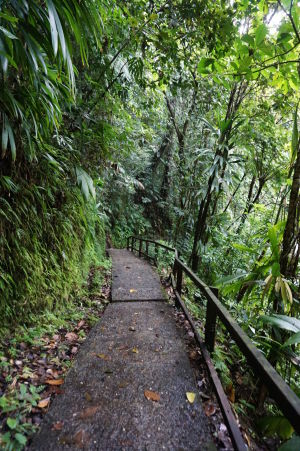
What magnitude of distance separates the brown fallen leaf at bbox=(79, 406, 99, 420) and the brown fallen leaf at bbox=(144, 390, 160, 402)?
0.41 metres

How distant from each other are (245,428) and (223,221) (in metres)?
6.69

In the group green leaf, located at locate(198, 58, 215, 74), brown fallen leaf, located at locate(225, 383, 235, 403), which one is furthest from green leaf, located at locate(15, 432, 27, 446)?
green leaf, located at locate(198, 58, 215, 74)

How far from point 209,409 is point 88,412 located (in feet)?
3.03

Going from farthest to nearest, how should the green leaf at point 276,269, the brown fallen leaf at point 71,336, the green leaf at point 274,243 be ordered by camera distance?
the brown fallen leaf at point 71,336 → the green leaf at point 274,243 → the green leaf at point 276,269

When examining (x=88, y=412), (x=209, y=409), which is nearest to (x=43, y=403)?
(x=88, y=412)

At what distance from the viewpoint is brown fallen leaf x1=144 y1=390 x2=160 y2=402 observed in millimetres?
1991

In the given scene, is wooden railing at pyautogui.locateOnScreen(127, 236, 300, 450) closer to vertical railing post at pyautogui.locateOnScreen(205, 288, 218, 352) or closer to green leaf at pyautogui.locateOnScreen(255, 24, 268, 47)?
vertical railing post at pyautogui.locateOnScreen(205, 288, 218, 352)

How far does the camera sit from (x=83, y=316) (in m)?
3.47

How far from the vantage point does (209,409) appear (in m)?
1.92

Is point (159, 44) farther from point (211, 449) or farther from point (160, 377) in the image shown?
point (211, 449)

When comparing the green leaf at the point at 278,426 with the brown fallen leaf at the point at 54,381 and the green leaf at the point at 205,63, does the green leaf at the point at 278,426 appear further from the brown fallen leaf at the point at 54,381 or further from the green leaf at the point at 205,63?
the green leaf at the point at 205,63

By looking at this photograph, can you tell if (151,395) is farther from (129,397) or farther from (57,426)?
(57,426)

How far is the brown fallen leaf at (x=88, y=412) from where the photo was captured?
70.7 inches

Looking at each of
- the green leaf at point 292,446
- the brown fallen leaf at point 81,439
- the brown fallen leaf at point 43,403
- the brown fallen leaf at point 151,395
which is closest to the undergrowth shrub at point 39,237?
the brown fallen leaf at point 43,403
